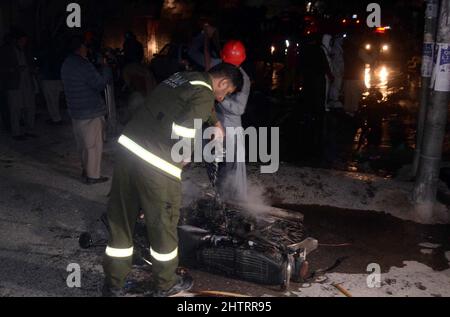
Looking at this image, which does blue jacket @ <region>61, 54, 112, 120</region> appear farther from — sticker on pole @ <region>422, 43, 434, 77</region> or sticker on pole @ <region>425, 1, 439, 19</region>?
sticker on pole @ <region>425, 1, 439, 19</region>

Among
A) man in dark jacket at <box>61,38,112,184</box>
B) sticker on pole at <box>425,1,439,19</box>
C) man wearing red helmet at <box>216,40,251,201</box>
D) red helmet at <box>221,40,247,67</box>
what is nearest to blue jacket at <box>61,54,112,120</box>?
man in dark jacket at <box>61,38,112,184</box>

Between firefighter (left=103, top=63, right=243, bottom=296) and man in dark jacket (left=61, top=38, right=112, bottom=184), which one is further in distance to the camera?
man in dark jacket (left=61, top=38, right=112, bottom=184)

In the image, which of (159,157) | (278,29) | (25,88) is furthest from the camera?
(278,29)

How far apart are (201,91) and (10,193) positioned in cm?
409

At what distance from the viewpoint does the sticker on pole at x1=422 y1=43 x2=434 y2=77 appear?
635 cm

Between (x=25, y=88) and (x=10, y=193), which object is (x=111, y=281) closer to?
(x=10, y=193)

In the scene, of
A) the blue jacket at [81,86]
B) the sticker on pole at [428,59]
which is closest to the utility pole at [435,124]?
the sticker on pole at [428,59]

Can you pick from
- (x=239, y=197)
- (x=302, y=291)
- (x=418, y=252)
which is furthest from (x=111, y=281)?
(x=418, y=252)

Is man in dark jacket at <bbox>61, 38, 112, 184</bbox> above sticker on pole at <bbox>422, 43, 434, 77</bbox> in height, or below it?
below

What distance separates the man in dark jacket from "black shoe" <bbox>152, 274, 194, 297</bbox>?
320cm

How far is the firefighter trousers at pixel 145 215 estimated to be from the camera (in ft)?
12.6

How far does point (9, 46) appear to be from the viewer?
9.03 m

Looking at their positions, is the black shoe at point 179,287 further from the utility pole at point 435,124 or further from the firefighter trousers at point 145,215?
the utility pole at point 435,124
